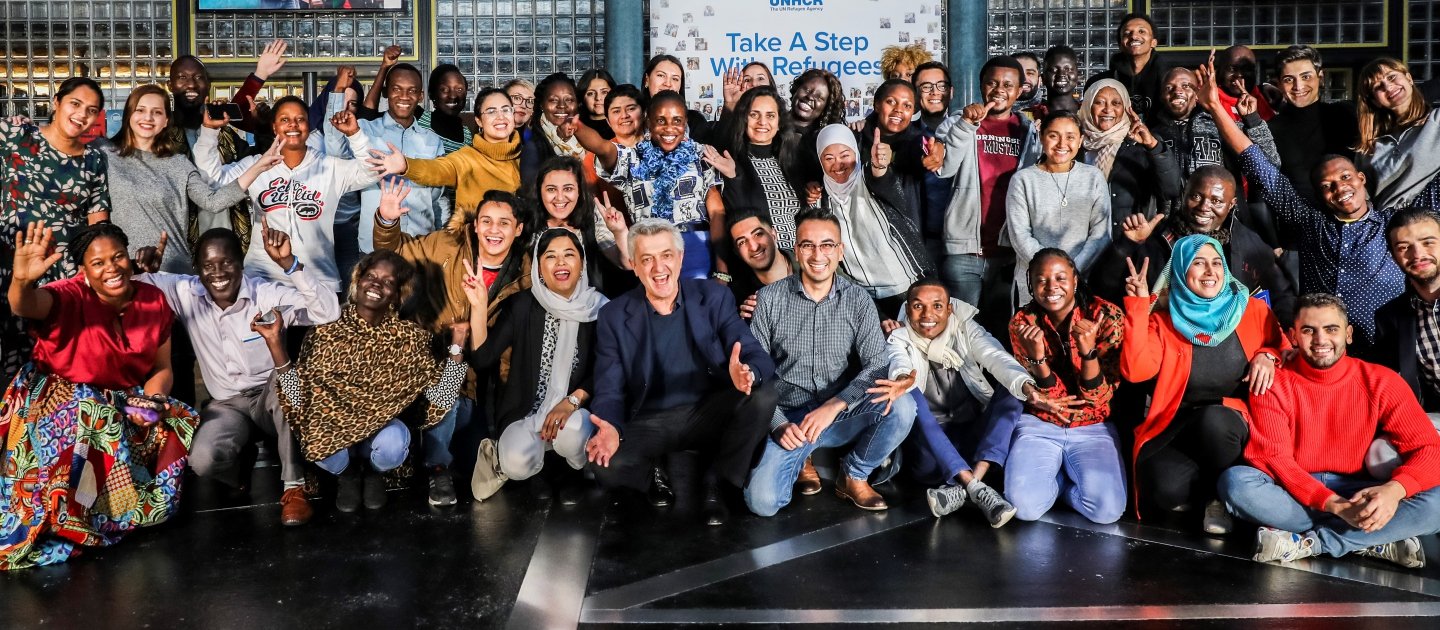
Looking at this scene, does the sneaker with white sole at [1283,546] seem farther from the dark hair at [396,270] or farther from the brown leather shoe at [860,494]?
the dark hair at [396,270]

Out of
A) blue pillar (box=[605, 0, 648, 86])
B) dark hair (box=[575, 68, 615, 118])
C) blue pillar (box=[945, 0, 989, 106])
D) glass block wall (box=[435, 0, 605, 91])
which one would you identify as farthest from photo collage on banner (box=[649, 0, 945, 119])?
dark hair (box=[575, 68, 615, 118])

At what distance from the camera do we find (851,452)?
4.35m

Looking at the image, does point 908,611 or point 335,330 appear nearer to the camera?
point 908,611

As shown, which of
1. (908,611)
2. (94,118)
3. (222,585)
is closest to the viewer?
(908,611)

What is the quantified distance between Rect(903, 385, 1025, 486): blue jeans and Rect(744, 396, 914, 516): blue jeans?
0.13 metres

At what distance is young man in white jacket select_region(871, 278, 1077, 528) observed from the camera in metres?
4.22

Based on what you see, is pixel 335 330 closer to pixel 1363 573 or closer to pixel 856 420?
pixel 856 420

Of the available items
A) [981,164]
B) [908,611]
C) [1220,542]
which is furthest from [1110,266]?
[908,611]

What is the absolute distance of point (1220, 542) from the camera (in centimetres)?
383

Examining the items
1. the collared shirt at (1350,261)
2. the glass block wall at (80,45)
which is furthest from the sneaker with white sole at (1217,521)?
the glass block wall at (80,45)

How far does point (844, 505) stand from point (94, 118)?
3.27 meters

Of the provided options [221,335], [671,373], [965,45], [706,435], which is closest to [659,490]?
[706,435]

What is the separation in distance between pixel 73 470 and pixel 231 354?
76cm

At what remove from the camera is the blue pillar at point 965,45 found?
7.54m
